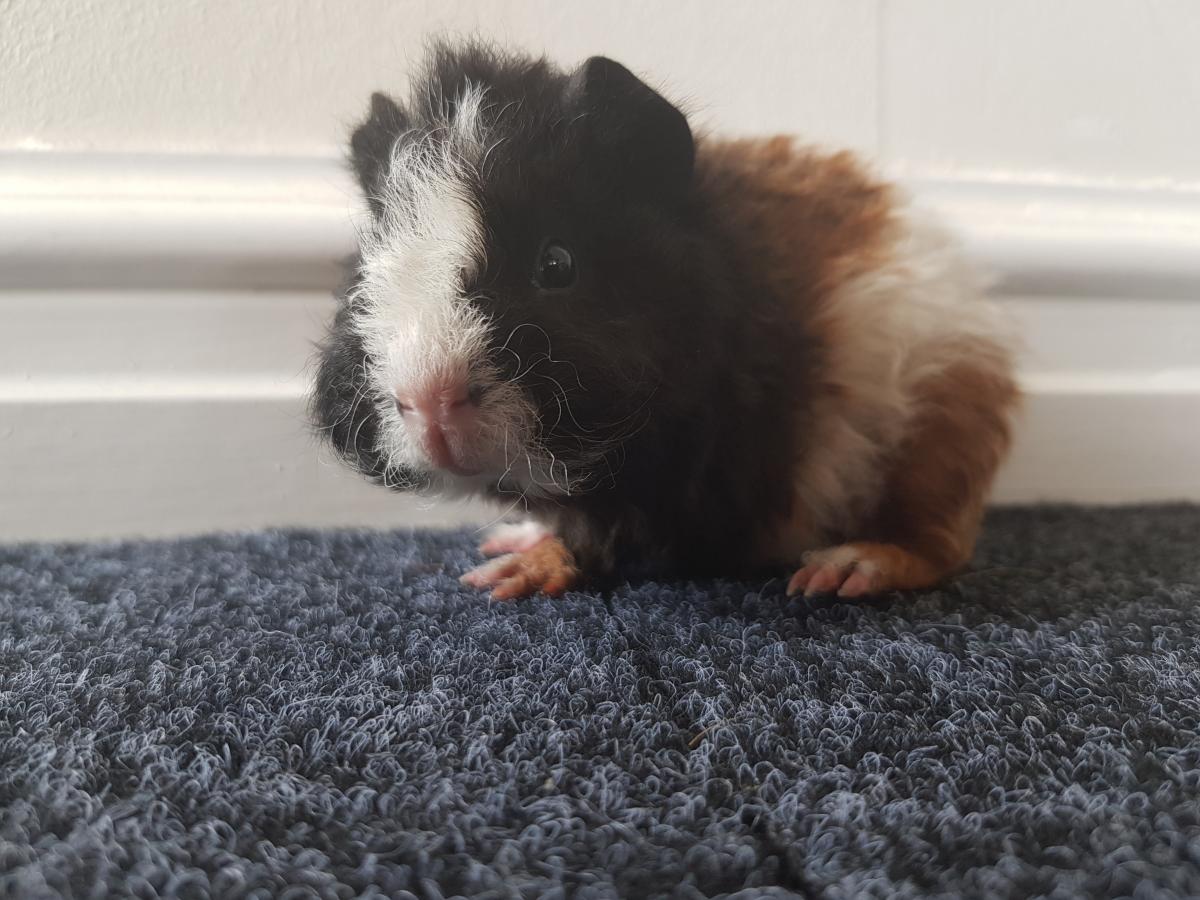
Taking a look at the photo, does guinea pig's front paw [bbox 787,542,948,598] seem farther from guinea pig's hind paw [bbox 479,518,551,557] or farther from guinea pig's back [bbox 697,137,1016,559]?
guinea pig's hind paw [bbox 479,518,551,557]

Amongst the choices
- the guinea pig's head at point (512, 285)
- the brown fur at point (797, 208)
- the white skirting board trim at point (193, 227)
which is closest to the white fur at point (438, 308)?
the guinea pig's head at point (512, 285)

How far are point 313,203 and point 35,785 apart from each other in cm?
95

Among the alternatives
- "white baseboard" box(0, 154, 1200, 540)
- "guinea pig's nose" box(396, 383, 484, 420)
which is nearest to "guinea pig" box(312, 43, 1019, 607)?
"guinea pig's nose" box(396, 383, 484, 420)

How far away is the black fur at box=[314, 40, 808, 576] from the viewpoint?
68 centimetres

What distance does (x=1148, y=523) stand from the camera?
1.19 m

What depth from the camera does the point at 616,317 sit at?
27.7 inches

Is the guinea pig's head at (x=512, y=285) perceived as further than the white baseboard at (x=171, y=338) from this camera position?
No

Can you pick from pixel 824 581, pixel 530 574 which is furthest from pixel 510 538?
pixel 824 581

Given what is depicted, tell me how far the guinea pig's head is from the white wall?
0.49 m

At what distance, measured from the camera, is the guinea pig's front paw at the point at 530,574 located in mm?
857

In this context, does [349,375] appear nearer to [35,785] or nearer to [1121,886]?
[35,785]

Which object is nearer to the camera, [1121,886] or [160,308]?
[1121,886]

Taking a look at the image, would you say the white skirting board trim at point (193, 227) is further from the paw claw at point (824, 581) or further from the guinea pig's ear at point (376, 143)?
the paw claw at point (824, 581)

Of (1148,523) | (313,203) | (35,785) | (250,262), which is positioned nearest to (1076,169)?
(1148,523)
